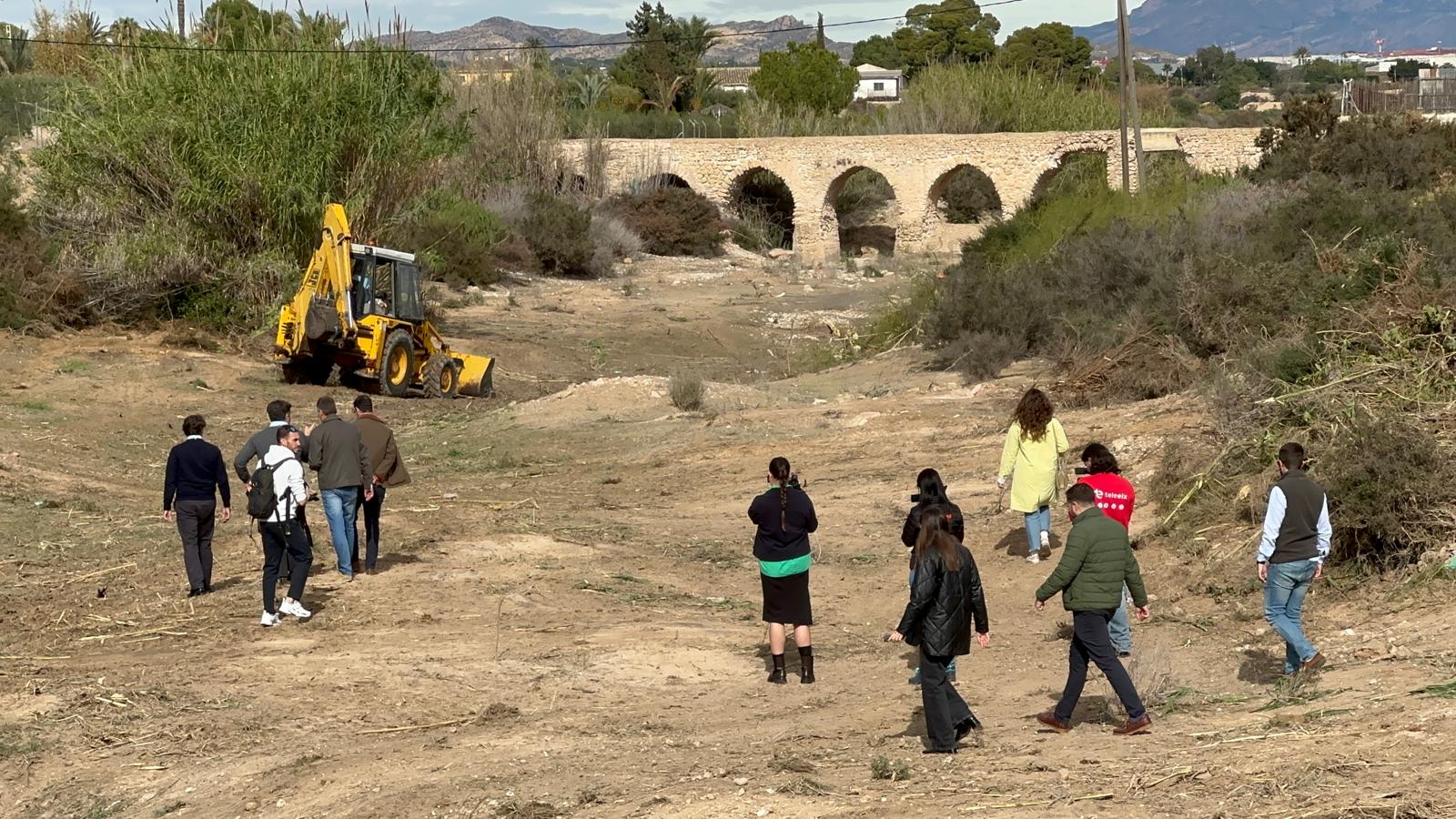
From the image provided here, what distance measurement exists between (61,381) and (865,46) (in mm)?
141142

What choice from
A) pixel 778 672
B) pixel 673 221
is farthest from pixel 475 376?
pixel 673 221

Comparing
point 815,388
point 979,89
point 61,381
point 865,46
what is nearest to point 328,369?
point 61,381

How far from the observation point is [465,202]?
4209 cm

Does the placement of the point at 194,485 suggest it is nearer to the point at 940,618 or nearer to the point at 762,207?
the point at 940,618

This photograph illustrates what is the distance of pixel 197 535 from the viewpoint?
463 inches

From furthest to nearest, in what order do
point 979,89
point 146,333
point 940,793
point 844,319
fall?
point 979,89 → point 844,319 → point 146,333 → point 940,793

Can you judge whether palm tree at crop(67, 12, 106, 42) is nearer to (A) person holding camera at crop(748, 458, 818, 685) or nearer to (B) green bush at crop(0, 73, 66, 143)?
(B) green bush at crop(0, 73, 66, 143)

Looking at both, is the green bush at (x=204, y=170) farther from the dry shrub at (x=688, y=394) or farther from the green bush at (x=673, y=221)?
the green bush at (x=673, y=221)

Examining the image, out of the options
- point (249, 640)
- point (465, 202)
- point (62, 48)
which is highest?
point (62, 48)

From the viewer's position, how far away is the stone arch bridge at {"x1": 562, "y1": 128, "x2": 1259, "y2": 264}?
1991 inches

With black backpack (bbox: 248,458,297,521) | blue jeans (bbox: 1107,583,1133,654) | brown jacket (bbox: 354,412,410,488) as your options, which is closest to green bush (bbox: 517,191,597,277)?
brown jacket (bbox: 354,412,410,488)

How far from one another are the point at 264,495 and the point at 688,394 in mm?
11898

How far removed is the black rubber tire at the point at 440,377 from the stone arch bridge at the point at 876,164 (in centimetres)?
2724

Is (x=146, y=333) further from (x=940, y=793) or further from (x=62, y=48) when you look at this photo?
(x=62, y=48)
